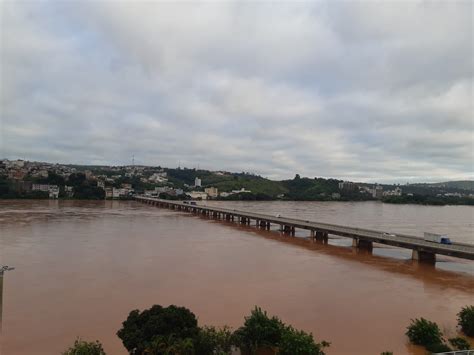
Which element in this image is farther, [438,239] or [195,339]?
[438,239]

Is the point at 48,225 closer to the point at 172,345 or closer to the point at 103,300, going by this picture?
the point at 103,300

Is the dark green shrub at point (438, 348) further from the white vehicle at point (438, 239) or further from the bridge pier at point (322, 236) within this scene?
the bridge pier at point (322, 236)

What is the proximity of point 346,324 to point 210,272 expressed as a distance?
1012 centimetres

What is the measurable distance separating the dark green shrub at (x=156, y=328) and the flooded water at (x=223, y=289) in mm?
2085

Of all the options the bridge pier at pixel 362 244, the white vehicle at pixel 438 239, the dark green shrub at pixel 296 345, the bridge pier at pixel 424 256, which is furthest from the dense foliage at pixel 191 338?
the bridge pier at pixel 362 244

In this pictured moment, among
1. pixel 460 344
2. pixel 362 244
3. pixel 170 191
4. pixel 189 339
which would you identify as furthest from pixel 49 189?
pixel 460 344

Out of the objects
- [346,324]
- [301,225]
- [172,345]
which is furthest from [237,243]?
[172,345]

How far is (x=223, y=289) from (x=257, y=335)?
8446 millimetres

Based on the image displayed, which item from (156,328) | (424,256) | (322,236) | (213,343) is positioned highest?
(156,328)

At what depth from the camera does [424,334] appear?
37.9ft

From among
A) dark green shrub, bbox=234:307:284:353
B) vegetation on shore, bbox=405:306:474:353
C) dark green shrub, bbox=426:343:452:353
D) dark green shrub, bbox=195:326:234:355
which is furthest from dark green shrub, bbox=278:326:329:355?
vegetation on shore, bbox=405:306:474:353

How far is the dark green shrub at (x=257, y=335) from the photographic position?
995 cm

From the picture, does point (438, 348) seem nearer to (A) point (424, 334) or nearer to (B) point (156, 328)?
(A) point (424, 334)

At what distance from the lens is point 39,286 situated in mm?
18328
